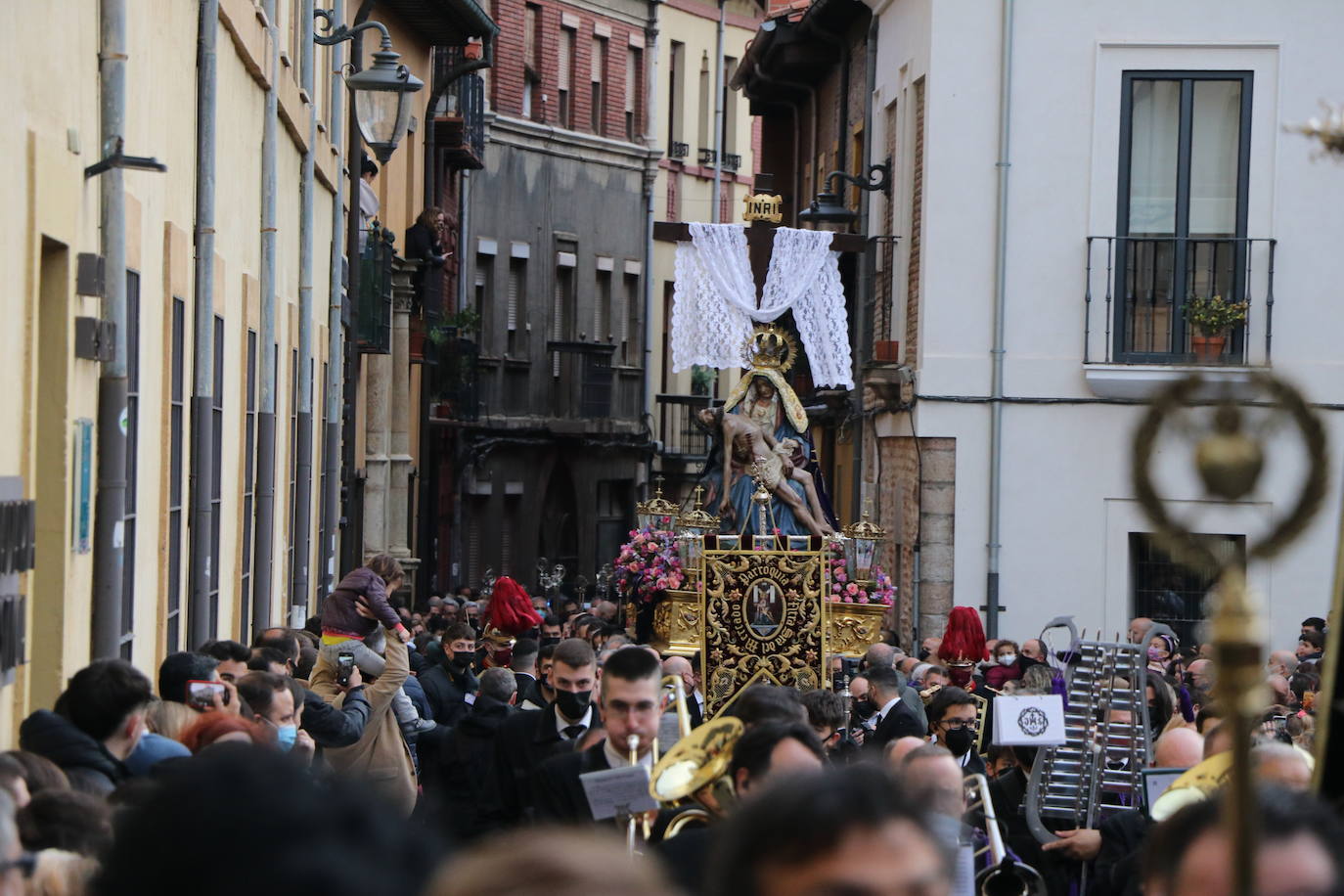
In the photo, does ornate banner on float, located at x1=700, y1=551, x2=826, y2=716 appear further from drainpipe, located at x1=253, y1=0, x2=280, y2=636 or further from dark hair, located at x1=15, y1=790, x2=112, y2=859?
dark hair, located at x1=15, y1=790, x2=112, y2=859

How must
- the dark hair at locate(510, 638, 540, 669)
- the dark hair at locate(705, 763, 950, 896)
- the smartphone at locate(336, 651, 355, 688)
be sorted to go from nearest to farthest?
the dark hair at locate(705, 763, 950, 896) < the smartphone at locate(336, 651, 355, 688) < the dark hair at locate(510, 638, 540, 669)

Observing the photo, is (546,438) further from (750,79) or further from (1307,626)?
(1307,626)

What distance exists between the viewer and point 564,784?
24.6ft

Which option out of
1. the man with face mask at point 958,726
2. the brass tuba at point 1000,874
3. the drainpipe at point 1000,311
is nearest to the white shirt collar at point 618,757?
the brass tuba at point 1000,874

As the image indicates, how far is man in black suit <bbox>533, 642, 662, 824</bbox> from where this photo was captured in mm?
7523

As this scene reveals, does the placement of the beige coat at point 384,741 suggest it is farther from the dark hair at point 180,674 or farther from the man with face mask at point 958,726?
the man with face mask at point 958,726

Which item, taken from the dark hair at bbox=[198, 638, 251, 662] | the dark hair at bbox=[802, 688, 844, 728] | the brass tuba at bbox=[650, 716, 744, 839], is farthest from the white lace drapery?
the brass tuba at bbox=[650, 716, 744, 839]

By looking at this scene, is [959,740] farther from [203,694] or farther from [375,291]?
[375,291]

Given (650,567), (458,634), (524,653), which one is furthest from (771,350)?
(524,653)

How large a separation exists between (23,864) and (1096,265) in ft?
60.3

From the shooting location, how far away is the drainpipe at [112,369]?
9305 millimetres

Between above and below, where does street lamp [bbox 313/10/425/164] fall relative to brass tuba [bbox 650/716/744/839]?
above

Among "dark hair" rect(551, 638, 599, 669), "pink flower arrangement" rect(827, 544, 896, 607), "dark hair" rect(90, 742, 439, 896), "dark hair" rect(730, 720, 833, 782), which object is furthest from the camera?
"pink flower arrangement" rect(827, 544, 896, 607)

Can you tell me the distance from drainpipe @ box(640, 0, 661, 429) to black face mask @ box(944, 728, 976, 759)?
112 ft
